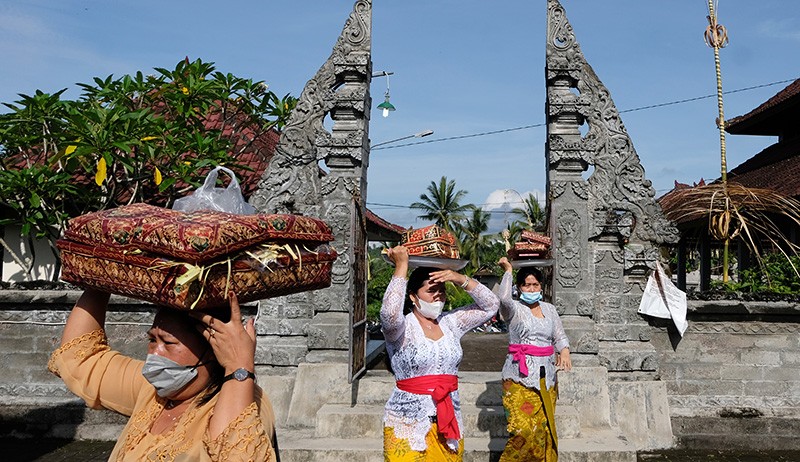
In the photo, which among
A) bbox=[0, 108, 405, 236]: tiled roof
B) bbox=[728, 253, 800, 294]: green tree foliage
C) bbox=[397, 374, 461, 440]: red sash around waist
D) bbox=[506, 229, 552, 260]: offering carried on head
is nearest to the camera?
bbox=[397, 374, 461, 440]: red sash around waist

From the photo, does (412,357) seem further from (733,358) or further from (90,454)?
(733,358)

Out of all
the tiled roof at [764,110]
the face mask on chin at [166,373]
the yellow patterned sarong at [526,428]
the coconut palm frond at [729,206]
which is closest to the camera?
the face mask on chin at [166,373]

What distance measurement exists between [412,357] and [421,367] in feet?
0.28

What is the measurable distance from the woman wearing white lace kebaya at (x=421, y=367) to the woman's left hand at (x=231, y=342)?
7.30ft

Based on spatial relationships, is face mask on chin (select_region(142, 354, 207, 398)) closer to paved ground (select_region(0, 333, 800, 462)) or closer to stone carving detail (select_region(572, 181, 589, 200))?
paved ground (select_region(0, 333, 800, 462))

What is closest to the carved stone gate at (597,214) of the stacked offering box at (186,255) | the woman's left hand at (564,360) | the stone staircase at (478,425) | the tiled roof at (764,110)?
the stone staircase at (478,425)

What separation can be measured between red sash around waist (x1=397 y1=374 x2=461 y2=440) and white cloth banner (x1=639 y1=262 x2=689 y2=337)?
4292mm

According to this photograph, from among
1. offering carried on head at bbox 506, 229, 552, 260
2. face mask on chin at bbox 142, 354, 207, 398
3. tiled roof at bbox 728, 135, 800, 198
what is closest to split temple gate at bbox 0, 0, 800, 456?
offering carried on head at bbox 506, 229, 552, 260

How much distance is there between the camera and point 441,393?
4.61 m

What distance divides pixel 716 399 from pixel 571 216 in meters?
2.64

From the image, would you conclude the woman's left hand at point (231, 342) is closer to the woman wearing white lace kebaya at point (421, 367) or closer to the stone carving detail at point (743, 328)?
the woman wearing white lace kebaya at point (421, 367)

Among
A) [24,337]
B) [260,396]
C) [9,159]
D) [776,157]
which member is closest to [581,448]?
[260,396]

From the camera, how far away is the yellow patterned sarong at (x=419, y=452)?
4.50 m

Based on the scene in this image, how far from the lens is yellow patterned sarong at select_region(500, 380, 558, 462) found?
604 cm
